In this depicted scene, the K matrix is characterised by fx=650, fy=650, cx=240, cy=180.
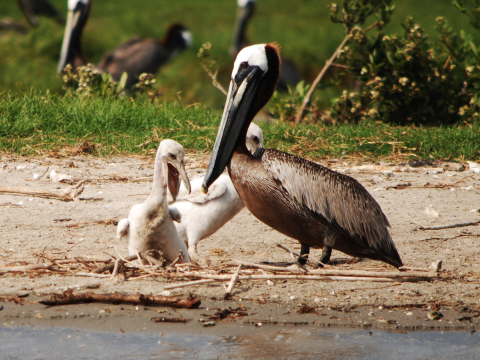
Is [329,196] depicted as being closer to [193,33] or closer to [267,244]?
[267,244]

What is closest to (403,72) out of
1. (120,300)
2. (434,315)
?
(434,315)

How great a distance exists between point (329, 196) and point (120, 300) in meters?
1.24

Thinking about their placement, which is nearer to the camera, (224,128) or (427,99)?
(224,128)

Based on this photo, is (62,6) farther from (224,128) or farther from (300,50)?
(224,128)

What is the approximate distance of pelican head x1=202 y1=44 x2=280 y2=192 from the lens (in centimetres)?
354

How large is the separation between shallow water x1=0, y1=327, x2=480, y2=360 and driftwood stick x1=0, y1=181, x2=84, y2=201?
184 centimetres

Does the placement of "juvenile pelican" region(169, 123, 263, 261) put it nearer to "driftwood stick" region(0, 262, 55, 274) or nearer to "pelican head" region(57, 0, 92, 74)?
"driftwood stick" region(0, 262, 55, 274)

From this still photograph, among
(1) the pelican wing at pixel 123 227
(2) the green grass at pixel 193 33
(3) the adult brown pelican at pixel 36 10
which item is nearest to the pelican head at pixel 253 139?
(1) the pelican wing at pixel 123 227

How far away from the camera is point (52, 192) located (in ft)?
14.8

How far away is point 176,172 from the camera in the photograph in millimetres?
3773

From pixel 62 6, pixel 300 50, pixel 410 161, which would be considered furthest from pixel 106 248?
pixel 62 6

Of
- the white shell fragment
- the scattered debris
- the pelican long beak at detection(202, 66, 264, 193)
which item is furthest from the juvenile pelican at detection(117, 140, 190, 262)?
the white shell fragment

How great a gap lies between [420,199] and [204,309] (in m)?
2.30

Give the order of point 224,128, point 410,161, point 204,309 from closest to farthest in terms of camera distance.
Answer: point 204,309 < point 224,128 < point 410,161
